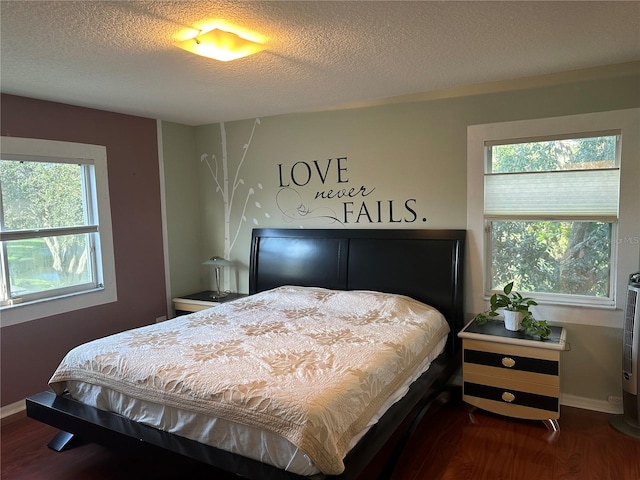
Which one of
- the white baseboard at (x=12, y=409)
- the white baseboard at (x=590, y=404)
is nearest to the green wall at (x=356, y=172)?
the white baseboard at (x=590, y=404)

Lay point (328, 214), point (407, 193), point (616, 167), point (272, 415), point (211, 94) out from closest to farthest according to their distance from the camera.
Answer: point (272, 415)
point (616, 167)
point (211, 94)
point (407, 193)
point (328, 214)

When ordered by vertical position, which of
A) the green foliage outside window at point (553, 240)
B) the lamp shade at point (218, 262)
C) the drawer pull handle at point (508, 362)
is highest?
the green foliage outside window at point (553, 240)

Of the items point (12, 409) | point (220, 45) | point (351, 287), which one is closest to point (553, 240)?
point (351, 287)

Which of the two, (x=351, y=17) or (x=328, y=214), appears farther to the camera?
(x=328, y=214)

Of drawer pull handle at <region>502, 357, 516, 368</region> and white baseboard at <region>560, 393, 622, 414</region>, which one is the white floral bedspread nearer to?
drawer pull handle at <region>502, 357, 516, 368</region>

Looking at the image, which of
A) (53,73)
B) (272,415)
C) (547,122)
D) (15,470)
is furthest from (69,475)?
(547,122)

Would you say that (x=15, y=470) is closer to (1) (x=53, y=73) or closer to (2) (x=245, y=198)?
(1) (x=53, y=73)

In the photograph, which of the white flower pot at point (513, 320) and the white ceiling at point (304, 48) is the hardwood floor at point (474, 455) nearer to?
the white flower pot at point (513, 320)

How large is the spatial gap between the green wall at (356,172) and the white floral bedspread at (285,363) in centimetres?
88

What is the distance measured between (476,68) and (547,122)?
26.3 inches

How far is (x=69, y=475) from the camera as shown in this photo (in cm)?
248

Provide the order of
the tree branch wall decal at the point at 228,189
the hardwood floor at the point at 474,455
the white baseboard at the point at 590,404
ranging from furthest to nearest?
the tree branch wall decal at the point at 228,189
the white baseboard at the point at 590,404
the hardwood floor at the point at 474,455

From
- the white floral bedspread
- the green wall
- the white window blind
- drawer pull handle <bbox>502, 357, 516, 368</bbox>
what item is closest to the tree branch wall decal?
the green wall

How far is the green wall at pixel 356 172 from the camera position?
301cm
